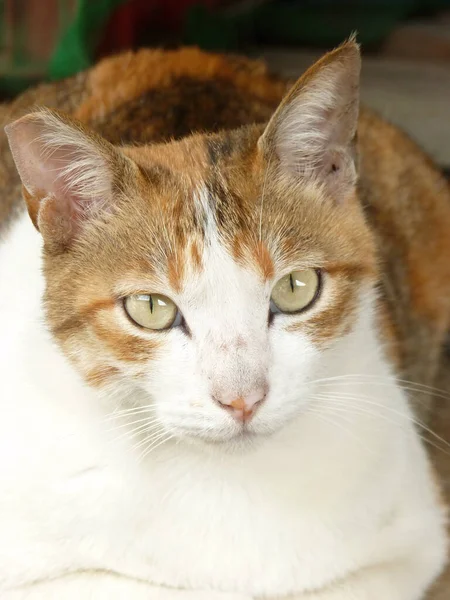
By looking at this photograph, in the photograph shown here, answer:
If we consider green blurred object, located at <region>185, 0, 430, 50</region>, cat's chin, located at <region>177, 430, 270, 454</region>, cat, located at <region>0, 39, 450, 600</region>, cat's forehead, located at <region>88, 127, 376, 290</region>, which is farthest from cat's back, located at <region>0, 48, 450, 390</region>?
green blurred object, located at <region>185, 0, 430, 50</region>

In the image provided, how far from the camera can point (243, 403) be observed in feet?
4.05

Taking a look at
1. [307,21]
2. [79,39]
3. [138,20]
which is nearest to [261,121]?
[79,39]

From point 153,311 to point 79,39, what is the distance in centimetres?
197

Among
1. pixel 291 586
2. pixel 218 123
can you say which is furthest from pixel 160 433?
pixel 218 123

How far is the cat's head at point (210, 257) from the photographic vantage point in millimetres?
1267

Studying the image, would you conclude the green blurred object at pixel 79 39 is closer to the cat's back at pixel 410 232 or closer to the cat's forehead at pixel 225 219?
the cat's back at pixel 410 232

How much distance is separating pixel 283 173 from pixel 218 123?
64 cm

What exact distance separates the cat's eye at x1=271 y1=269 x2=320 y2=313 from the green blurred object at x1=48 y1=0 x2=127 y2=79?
1.87m

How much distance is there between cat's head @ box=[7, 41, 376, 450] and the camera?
4.16ft

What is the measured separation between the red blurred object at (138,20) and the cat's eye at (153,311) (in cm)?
212

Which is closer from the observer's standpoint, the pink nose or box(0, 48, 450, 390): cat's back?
the pink nose

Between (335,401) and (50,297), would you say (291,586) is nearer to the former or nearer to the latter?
(335,401)

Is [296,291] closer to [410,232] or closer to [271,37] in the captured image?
[410,232]

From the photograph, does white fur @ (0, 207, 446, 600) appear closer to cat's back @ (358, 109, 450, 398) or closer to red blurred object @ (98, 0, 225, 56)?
cat's back @ (358, 109, 450, 398)
